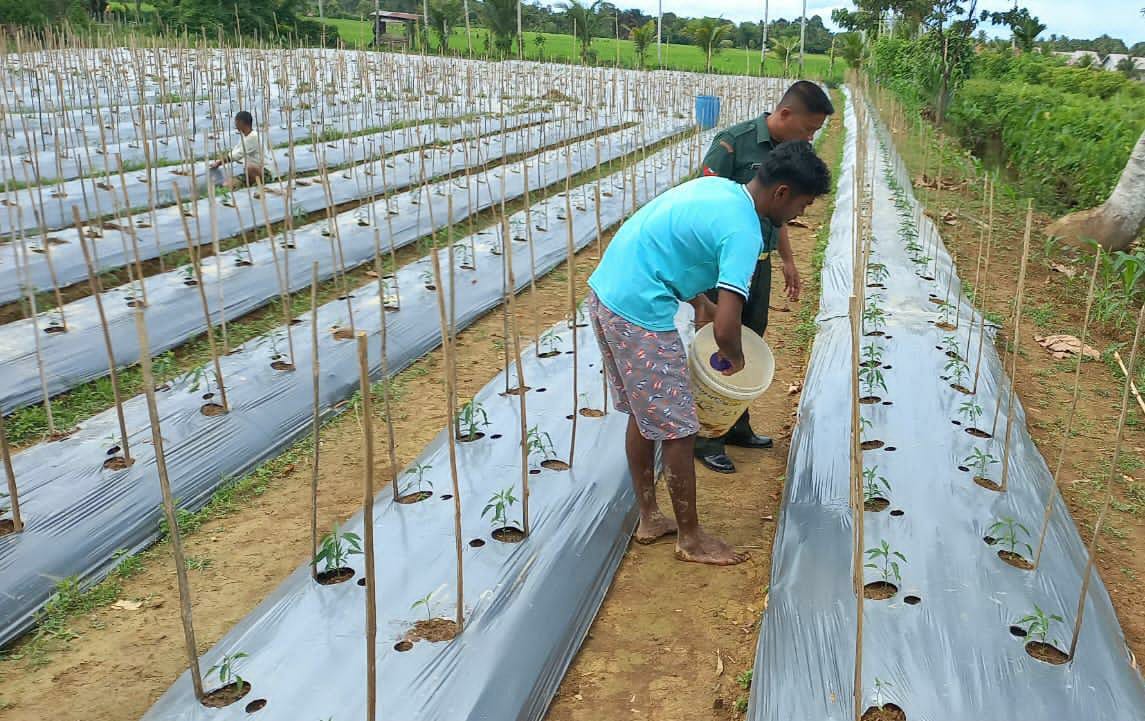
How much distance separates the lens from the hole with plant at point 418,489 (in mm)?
2641

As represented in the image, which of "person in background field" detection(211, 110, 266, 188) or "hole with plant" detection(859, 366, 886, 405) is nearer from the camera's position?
"hole with plant" detection(859, 366, 886, 405)

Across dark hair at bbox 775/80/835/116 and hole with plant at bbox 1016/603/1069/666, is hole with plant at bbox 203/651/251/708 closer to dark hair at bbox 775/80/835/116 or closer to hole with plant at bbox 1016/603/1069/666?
hole with plant at bbox 1016/603/1069/666

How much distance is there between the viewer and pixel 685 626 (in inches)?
90.4

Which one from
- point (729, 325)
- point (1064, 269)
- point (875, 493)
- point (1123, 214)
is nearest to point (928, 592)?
point (875, 493)

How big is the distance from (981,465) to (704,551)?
3.40 ft

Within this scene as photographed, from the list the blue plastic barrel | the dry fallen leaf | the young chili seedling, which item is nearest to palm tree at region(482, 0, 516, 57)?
the blue plastic barrel

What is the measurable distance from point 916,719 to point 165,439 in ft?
8.46

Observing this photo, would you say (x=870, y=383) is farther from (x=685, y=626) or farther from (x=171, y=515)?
(x=171, y=515)

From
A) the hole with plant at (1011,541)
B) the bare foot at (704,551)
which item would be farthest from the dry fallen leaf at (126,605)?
the hole with plant at (1011,541)

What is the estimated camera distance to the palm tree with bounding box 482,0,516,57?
24.1m

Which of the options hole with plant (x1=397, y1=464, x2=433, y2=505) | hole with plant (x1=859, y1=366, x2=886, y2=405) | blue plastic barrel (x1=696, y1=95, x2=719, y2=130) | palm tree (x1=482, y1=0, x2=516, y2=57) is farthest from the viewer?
palm tree (x1=482, y1=0, x2=516, y2=57)

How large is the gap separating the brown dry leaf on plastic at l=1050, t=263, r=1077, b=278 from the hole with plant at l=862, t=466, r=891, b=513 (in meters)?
3.76

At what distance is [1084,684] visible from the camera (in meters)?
1.80

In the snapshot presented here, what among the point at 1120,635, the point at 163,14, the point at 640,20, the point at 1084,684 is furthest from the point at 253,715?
the point at 640,20
